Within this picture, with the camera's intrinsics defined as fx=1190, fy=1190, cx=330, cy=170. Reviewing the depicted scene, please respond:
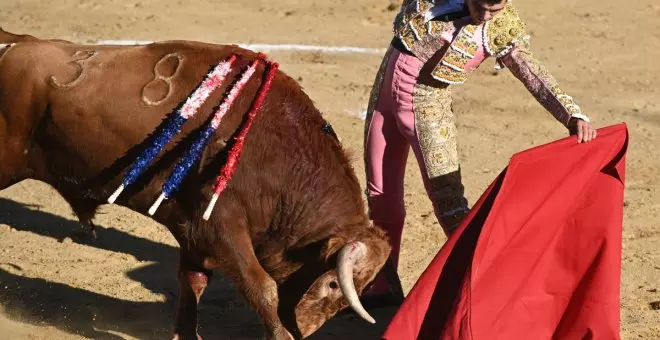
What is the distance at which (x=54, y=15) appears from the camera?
951 centimetres

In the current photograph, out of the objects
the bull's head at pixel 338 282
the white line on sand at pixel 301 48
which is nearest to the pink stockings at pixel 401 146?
the bull's head at pixel 338 282

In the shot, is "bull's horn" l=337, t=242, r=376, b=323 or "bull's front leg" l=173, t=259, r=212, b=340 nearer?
"bull's horn" l=337, t=242, r=376, b=323

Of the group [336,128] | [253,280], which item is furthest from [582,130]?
[336,128]

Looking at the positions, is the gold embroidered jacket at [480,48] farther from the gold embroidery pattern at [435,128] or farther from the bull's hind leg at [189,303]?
the bull's hind leg at [189,303]

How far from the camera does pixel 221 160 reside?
4352mm

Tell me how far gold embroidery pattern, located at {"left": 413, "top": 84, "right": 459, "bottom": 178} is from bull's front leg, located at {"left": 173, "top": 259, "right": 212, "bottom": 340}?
102 centimetres

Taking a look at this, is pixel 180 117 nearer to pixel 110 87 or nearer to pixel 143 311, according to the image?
pixel 110 87

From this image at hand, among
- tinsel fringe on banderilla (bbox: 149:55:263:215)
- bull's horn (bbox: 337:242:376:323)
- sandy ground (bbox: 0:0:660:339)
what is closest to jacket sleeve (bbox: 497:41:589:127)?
bull's horn (bbox: 337:242:376:323)

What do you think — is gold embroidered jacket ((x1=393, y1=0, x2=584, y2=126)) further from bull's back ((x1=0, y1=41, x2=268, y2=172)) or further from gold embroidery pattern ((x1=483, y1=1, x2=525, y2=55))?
bull's back ((x1=0, y1=41, x2=268, y2=172))

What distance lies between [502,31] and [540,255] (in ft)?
2.73

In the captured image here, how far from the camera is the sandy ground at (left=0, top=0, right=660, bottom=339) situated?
517 centimetres

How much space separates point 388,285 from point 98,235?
1803 mm

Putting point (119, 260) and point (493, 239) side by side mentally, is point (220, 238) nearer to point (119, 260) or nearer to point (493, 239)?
point (493, 239)

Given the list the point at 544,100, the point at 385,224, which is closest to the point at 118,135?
the point at 385,224
